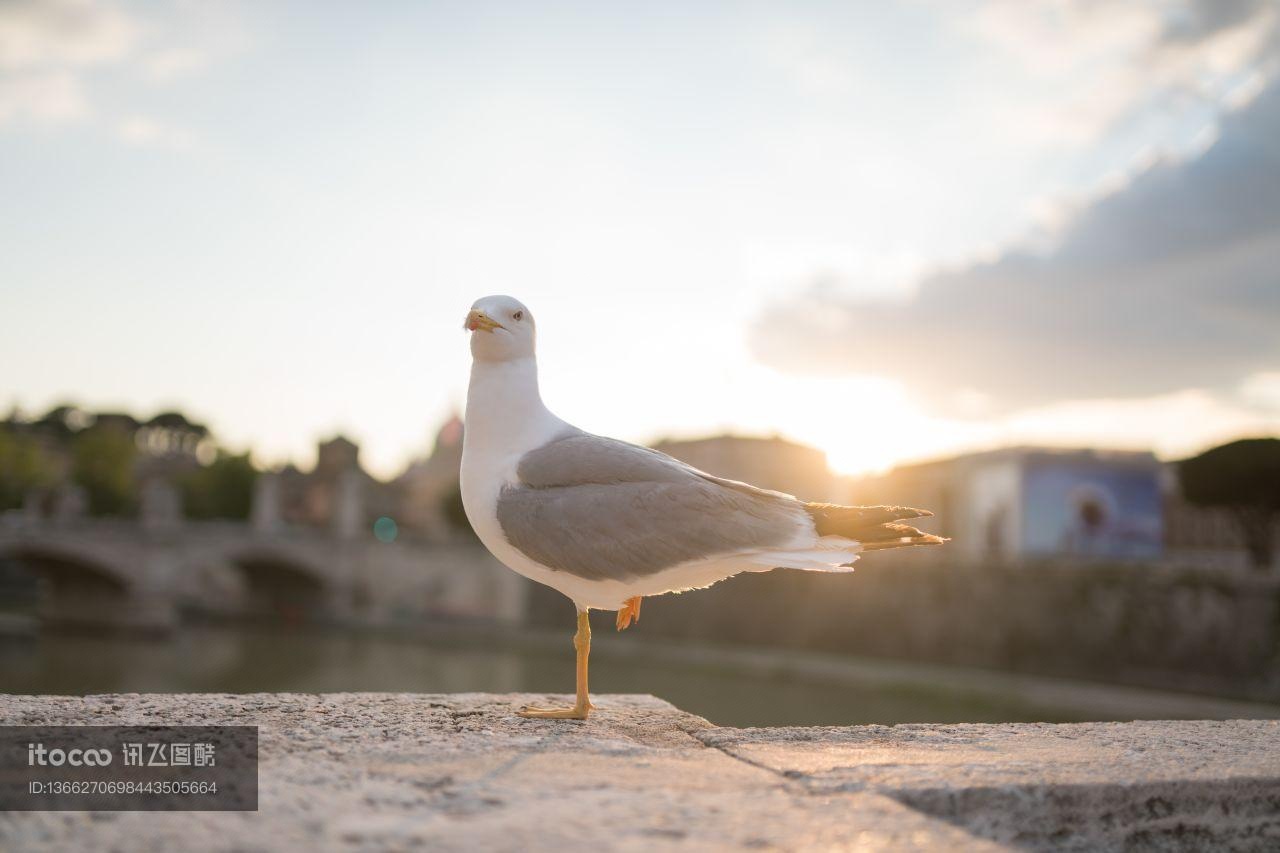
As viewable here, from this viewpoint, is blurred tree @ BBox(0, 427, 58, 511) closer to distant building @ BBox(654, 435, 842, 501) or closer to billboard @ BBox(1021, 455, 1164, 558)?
distant building @ BBox(654, 435, 842, 501)

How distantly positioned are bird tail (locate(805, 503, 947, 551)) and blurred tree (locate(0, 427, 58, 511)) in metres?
52.4

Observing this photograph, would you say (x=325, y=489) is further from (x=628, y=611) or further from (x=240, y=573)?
(x=628, y=611)

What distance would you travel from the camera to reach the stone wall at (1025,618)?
2102cm

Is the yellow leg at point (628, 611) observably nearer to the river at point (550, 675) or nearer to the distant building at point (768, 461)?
the river at point (550, 675)

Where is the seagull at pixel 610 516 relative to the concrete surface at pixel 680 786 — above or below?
above

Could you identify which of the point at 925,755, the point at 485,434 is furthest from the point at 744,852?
the point at 485,434

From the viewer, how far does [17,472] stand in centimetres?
4750

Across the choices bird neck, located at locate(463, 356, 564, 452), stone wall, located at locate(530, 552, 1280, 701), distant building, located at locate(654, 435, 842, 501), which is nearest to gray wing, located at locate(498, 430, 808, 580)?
bird neck, located at locate(463, 356, 564, 452)

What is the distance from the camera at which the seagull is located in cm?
286

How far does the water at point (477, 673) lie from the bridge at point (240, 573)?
2.12m

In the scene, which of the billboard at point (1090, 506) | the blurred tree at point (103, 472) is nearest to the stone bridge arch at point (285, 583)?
the blurred tree at point (103, 472)

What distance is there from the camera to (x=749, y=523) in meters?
2.88

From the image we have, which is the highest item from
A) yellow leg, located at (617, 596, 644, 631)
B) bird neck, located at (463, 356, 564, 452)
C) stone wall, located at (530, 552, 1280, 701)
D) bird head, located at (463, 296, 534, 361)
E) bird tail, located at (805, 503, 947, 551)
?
bird head, located at (463, 296, 534, 361)

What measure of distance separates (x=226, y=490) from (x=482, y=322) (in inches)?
2217
